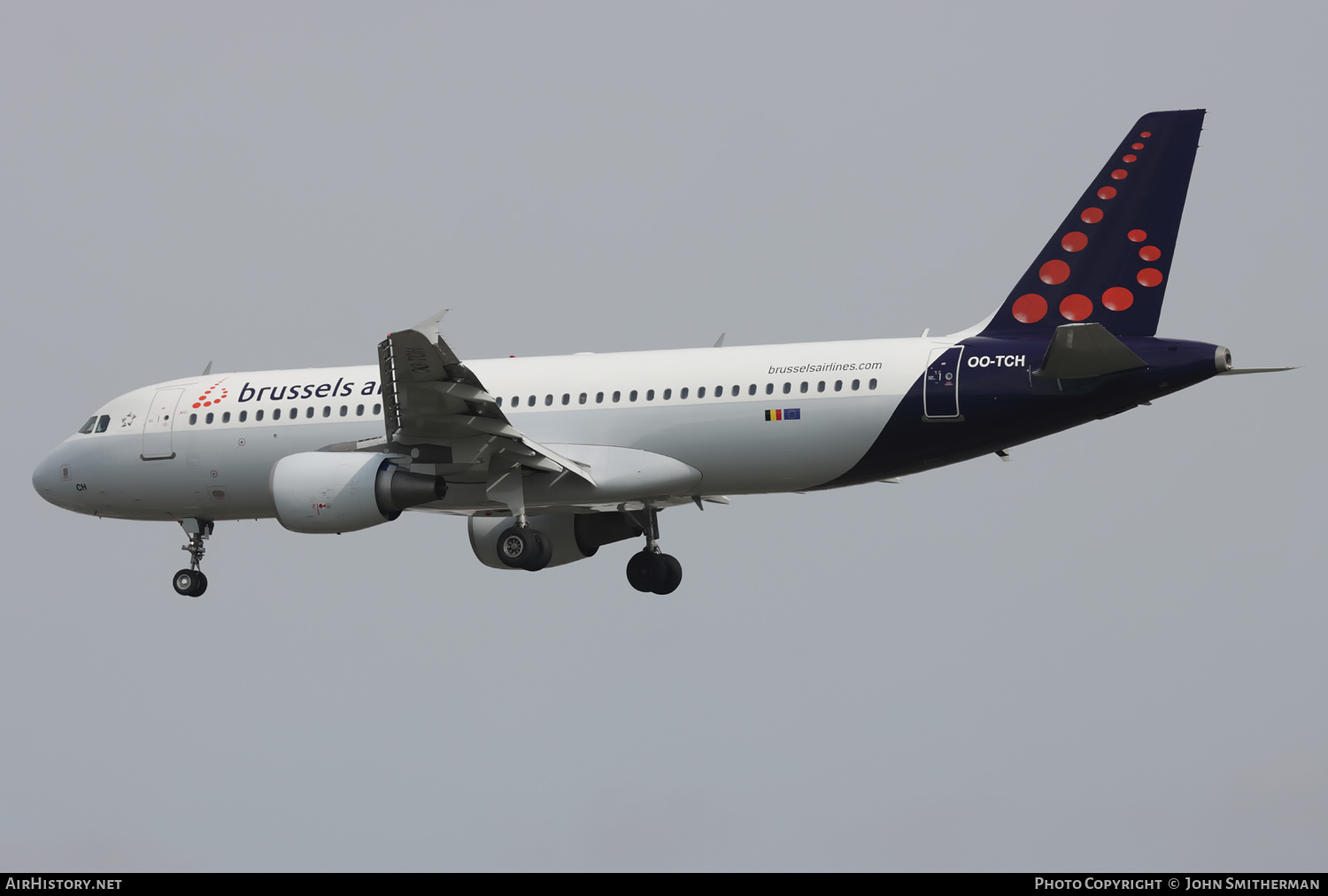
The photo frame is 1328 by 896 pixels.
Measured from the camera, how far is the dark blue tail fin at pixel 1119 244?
28.8 metres

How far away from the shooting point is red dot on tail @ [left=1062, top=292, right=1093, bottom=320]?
28922mm

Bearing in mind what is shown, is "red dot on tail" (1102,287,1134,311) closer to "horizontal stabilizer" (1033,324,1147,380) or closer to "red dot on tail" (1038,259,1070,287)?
"red dot on tail" (1038,259,1070,287)

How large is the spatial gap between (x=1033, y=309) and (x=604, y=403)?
7.33 metres

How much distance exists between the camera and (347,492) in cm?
2948

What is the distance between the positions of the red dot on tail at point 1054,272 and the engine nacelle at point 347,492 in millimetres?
10430

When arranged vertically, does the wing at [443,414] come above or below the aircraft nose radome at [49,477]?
below

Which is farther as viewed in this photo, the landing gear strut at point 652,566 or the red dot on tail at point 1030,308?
the landing gear strut at point 652,566

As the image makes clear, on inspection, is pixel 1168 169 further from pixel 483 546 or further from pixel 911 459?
pixel 483 546

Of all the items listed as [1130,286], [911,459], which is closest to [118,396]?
[911,459]

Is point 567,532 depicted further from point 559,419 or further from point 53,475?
point 53,475

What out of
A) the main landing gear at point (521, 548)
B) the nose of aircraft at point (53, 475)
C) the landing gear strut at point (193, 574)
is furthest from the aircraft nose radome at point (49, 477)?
the main landing gear at point (521, 548)

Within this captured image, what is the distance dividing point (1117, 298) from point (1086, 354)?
1.63 meters

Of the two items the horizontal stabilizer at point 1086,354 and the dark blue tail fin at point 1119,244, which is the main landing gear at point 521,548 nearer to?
the dark blue tail fin at point 1119,244

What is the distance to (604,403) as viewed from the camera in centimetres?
3089
